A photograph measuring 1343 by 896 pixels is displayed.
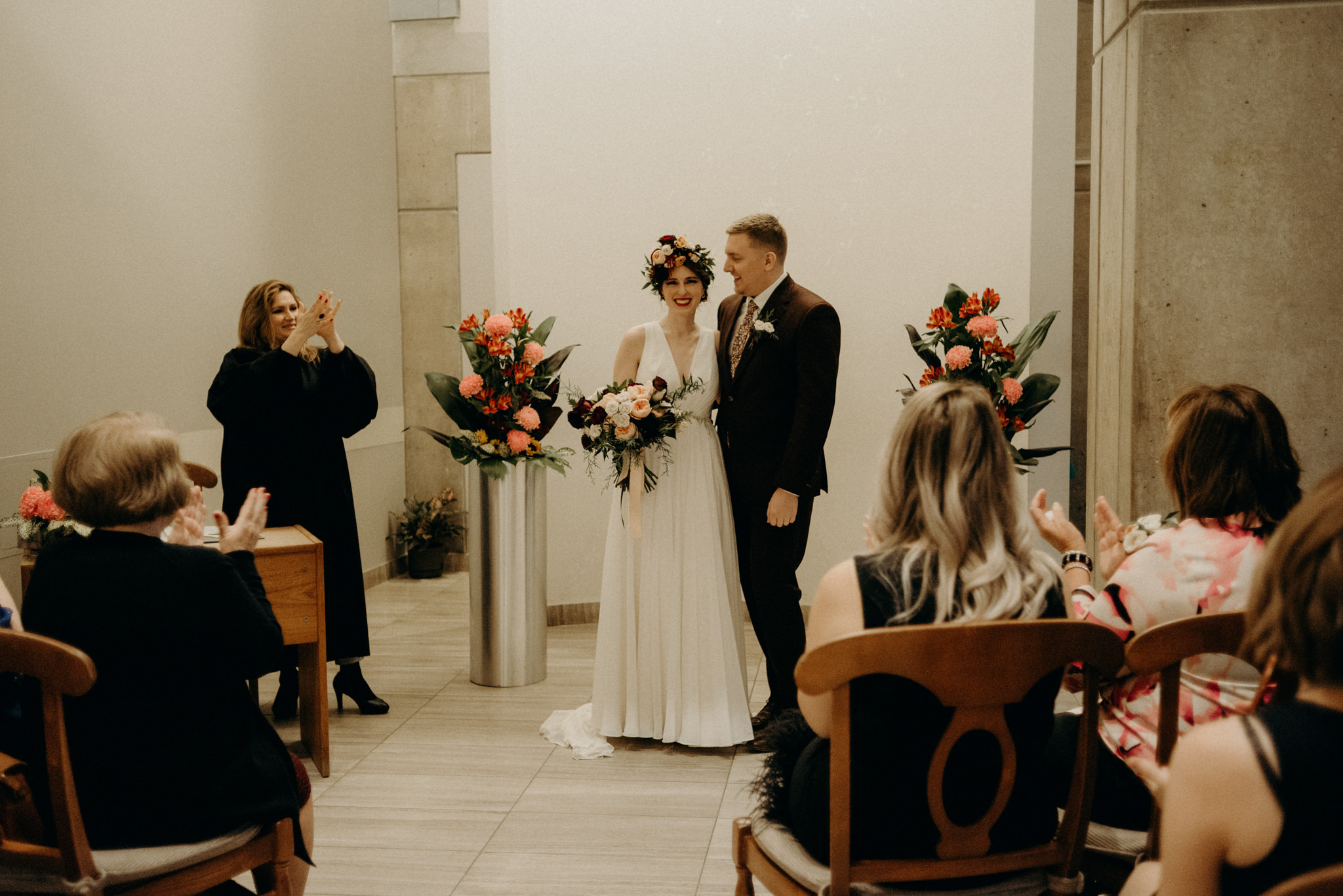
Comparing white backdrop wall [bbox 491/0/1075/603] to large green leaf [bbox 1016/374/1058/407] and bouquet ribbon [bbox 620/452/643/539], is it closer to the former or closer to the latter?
large green leaf [bbox 1016/374/1058/407]

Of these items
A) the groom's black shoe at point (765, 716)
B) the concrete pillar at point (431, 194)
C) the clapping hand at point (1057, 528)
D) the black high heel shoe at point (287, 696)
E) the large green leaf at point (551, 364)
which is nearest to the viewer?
the clapping hand at point (1057, 528)


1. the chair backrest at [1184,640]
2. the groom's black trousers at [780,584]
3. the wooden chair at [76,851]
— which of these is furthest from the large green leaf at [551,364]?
the chair backrest at [1184,640]

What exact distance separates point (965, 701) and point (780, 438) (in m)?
2.29

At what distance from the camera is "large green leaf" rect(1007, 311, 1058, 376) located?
4508mm

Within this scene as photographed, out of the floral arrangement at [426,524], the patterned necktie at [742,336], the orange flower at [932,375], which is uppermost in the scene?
the patterned necktie at [742,336]

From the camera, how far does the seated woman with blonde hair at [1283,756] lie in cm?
101

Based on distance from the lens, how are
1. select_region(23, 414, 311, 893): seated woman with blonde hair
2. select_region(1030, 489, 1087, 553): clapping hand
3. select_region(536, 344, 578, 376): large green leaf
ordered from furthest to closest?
select_region(536, 344, 578, 376): large green leaf, select_region(1030, 489, 1087, 553): clapping hand, select_region(23, 414, 311, 893): seated woman with blonde hair

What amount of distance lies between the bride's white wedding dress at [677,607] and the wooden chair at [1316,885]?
9.17 feet

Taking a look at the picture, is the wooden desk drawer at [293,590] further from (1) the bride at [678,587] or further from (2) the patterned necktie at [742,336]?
(2) the patterned necktie at [742,336]

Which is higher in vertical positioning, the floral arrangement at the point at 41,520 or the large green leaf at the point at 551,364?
the large green leaf at the point at 551,364

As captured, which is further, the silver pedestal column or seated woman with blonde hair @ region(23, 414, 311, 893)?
the silver pedestal column

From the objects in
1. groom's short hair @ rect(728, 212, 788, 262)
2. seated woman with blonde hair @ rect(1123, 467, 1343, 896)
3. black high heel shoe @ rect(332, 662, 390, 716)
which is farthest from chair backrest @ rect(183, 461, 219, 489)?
seated woman with blonde hair @ rect(1123, 467, 1343, 896)

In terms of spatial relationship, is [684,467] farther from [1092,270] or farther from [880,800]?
[880,800]

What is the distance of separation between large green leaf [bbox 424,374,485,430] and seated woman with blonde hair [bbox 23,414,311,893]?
8.44ft
